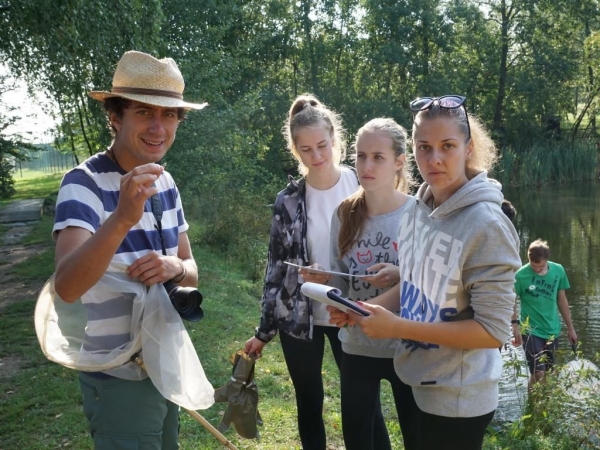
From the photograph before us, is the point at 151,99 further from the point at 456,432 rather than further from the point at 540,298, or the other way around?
the point at 540,298

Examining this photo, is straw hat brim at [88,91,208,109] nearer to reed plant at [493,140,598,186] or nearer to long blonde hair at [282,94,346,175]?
long blonde hair at [282,94,346,175]

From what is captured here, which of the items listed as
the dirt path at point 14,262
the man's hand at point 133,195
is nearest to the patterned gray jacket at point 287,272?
the man's hand at point 133,195

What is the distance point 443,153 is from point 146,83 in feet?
3.31

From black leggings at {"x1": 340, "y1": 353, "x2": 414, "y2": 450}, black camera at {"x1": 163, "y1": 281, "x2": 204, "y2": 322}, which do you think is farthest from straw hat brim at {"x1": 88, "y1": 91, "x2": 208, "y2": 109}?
black leggings at {"x1": 340, "y1": 353, "x2": 414, "y2": 450}

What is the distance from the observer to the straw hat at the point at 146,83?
203 centimetres

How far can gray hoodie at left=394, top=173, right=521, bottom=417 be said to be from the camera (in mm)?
1850

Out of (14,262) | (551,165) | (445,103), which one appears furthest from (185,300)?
(551,165)

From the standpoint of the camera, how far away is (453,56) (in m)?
32.0

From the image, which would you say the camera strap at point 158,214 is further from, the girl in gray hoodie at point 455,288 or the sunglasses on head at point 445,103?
the sunglasses on head at point 445,103

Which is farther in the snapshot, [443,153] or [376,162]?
[376,162]

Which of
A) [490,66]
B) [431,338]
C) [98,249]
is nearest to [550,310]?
[431,338]

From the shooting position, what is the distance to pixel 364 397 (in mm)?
2635

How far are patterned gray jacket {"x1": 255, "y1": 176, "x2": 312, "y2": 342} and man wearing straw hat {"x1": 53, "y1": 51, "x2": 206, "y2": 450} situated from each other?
884 mm

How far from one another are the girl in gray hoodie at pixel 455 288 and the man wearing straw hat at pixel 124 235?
73cm
